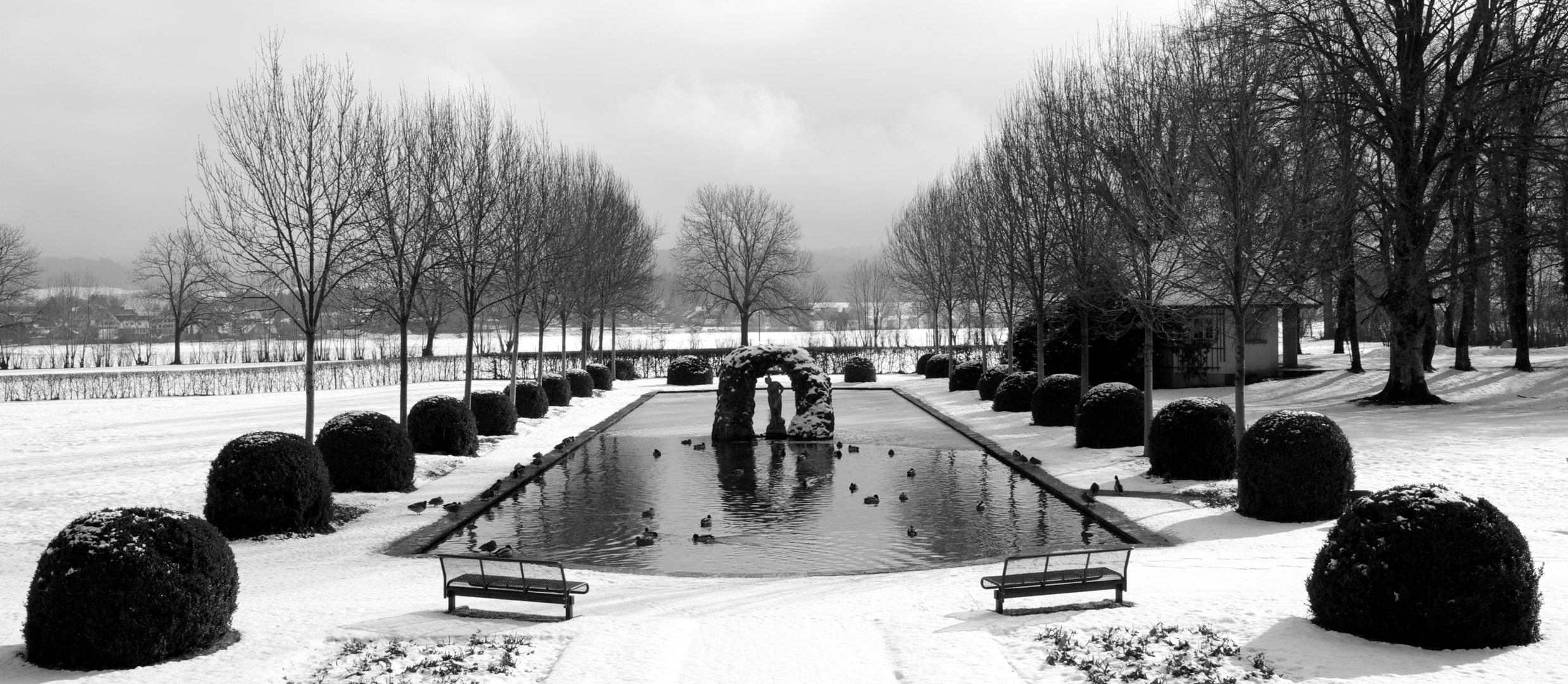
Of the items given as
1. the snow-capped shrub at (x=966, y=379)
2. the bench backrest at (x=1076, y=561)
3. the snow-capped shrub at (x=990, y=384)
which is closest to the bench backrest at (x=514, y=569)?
the bench backrest at (x=1076, y=561)

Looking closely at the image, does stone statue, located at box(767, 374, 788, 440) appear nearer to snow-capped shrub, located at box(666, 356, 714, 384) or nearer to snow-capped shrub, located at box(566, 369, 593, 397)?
snow-capped shrub, located at box(566, 369, 593, 397)

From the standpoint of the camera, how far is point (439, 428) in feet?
62.4

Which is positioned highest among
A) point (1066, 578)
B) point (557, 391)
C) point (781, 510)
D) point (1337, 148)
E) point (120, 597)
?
point (1337, 148)

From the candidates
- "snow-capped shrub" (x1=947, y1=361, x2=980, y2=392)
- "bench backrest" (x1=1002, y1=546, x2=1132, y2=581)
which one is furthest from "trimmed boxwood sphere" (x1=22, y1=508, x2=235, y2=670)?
"snow-capped shrub" (x1=947, y1=361, x2=980, y2=392)

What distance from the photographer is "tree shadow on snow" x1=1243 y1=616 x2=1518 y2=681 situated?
6508 millimetres

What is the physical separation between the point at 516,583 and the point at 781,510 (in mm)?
6086

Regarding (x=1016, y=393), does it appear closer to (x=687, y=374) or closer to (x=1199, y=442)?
(x=1199, y=442)

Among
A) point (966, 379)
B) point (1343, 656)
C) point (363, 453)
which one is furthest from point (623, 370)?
point (1343, 656)

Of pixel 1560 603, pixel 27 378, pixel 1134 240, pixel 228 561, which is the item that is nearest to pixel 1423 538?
pixel 1560 603

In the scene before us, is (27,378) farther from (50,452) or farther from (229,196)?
(229,196)

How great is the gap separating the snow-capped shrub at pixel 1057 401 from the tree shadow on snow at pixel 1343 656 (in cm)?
1562

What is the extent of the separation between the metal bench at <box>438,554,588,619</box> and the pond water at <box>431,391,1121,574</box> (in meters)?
2.16

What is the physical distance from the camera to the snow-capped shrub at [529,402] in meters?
26.1

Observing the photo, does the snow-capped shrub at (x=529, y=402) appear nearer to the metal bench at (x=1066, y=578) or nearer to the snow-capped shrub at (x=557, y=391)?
the snow-capped shrub at (x=557, y=391)
